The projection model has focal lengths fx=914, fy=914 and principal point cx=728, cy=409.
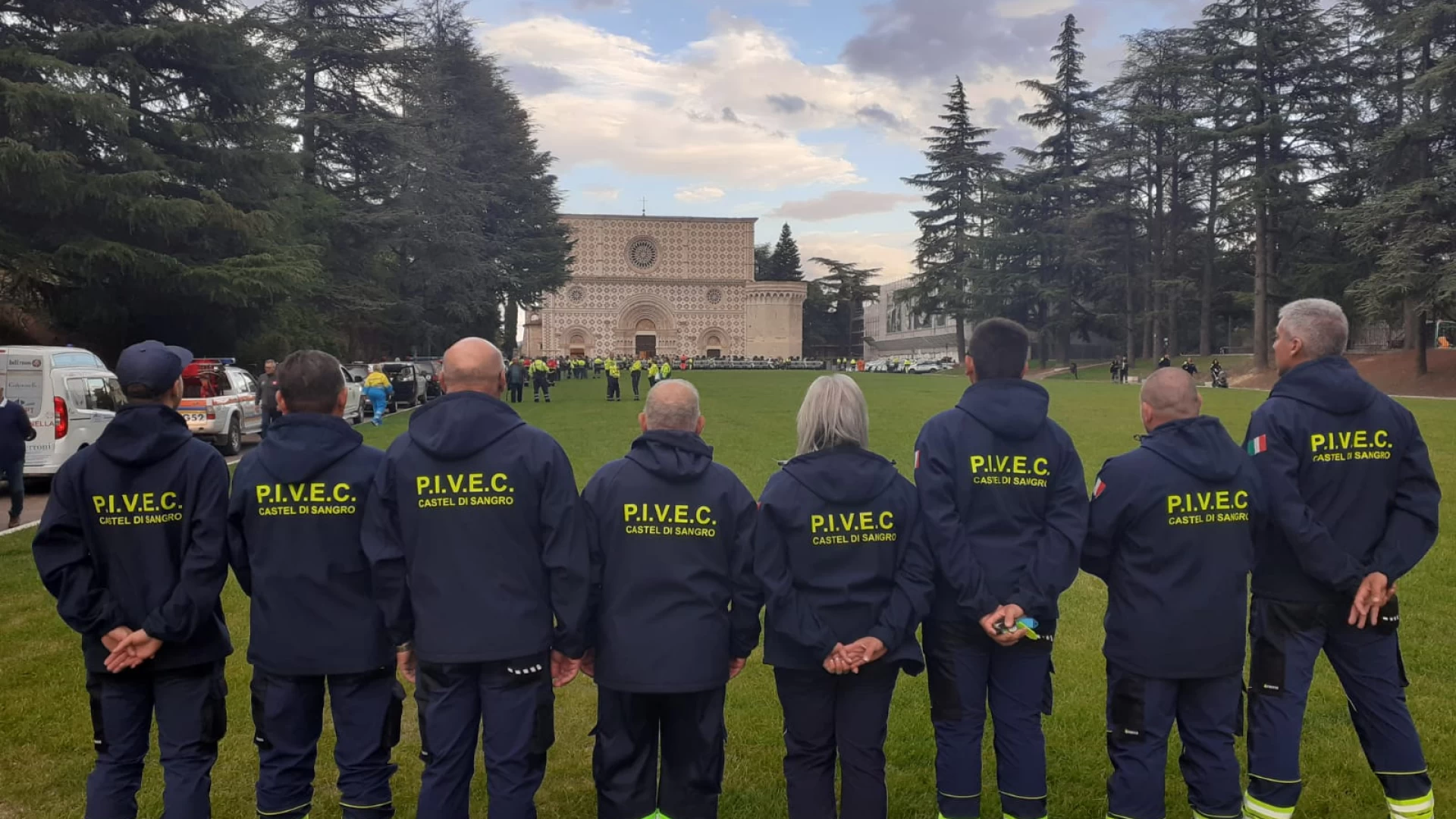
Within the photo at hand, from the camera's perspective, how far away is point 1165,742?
3.25 m

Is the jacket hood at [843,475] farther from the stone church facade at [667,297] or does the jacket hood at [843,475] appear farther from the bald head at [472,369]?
the stone church facade at [667,297]

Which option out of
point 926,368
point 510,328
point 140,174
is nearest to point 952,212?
point 926,368

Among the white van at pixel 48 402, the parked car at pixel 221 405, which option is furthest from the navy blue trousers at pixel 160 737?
the parked car at pixel 221 405

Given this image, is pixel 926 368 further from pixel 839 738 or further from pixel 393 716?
pixel 393 716

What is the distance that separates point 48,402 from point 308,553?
431 inches

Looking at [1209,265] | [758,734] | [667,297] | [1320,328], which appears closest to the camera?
[1320,328]

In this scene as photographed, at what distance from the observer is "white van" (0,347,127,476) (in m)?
11.5

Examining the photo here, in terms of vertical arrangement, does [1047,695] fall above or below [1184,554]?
below

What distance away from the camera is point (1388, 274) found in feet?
99.5

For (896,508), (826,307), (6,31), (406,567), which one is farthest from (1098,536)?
(826,307)

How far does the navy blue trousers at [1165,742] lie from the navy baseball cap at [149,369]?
357 centimetres

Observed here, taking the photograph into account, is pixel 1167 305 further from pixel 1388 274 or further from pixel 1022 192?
pixel 1388 274

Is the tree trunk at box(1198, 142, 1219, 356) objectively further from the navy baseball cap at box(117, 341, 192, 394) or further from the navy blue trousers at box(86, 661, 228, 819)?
the navy blue trousers at box(86, 661, 228, 819)

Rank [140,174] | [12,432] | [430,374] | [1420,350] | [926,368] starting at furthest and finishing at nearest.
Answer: [926,368], [1420,350], [430,374], [140,174], [12,432]
